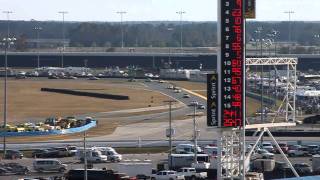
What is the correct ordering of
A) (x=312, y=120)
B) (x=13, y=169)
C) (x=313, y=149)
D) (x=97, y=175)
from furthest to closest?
(x=312, y=120)
(x=313, y=149)
(x=13, y=169)
(x=97, y=175)

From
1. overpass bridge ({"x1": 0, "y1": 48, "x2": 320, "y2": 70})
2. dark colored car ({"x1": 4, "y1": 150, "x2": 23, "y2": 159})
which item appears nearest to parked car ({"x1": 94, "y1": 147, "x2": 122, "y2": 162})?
dark colored car ({"x1": 4, "y1": 150, "x2": 23, "y2": 159})

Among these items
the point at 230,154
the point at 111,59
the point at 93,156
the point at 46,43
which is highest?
the point at 46,43

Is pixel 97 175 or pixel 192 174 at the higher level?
pixel 97 175

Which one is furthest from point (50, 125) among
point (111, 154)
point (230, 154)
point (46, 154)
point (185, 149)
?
point (230, 154)

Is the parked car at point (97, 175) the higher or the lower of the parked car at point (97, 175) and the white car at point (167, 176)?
the higher

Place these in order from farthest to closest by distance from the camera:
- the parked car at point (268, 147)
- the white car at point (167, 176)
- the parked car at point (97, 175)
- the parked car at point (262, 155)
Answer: the parked car at point (268, 147)
the parked car at point (262, 155)
the white car at point (167, 176)
the parked car at point (97, 175)

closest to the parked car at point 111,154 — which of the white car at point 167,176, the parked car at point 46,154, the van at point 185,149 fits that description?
the parked car at point 46,154

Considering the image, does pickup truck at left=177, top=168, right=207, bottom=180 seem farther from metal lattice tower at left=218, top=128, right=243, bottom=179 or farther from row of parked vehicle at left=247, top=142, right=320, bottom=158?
row of parked vehicle at left=247, top=142, right=320, bottom=158

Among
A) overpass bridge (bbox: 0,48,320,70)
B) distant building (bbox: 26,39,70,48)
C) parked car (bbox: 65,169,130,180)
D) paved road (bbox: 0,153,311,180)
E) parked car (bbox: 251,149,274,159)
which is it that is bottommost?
paved road (bbox: 0,153,311,180)

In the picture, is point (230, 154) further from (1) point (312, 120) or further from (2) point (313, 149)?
(1) point (312, 120)

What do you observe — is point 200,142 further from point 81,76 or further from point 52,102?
point 81,76

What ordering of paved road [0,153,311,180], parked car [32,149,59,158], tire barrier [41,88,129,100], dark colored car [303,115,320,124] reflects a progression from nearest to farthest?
paved road [0,153,311,180]
parked car [32,149,59,158]
dark colored car [303,115,320,124]
tire barrier [41,88,129,100]

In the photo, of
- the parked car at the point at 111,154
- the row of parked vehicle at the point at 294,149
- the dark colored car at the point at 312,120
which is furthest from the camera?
the dark colored car at the point at 312,120

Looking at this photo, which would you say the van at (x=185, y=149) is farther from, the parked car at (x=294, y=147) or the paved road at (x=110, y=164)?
the parked car at (x=294, y=147)
